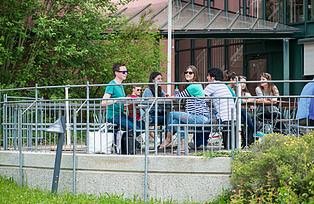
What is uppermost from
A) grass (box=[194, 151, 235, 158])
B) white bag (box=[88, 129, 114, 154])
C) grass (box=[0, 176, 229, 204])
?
white bag (box=[88, 129, 114, 154])

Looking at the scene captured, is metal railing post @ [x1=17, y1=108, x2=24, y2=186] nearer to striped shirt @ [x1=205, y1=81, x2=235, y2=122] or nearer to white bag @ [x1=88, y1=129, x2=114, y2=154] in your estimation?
white bag @ [x1=88, y1=129, x2=114, y2=154]

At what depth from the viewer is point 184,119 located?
32.7 feet

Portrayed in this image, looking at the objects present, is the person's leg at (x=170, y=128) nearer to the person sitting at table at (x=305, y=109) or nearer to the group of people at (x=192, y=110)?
the group of people at (x=192, y=110)

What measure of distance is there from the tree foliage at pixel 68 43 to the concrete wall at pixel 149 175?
291 inches

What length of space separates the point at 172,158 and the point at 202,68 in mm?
15775

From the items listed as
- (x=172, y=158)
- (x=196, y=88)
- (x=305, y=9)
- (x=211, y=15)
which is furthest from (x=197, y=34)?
(x=172, y=158)

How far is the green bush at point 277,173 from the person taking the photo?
7758 millimetres

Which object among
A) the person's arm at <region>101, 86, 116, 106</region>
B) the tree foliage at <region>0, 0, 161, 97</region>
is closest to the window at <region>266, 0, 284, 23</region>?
the tree foliage at <region>0, 0, 161, 97</region>

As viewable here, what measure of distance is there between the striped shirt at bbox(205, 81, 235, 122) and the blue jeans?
0.25 m

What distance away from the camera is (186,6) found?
24.3 metres

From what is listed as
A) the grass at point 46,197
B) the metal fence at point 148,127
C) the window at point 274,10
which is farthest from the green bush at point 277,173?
the window at point 274,10

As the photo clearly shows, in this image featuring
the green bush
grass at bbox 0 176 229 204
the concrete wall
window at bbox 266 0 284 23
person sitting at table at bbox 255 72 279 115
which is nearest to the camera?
the green bush

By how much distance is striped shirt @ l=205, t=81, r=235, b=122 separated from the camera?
9.80 m

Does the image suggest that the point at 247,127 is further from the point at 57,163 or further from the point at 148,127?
the point at 57,163
